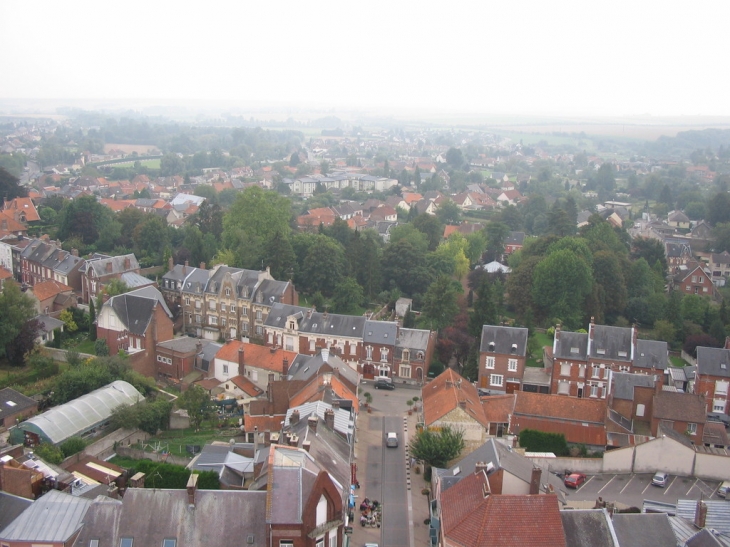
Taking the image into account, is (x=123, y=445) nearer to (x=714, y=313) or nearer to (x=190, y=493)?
(x=190, y=493)

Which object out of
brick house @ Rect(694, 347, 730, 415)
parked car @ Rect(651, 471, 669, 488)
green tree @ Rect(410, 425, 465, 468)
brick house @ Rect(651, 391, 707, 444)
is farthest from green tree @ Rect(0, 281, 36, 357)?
brick house @ Rect(694, 347, 730, 415)

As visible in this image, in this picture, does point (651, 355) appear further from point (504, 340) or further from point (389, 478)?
point (389, 478)

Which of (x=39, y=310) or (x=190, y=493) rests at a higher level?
(x=190, y=493)

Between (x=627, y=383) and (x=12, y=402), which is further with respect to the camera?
(x=627, y=383)

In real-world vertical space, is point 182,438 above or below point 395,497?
below

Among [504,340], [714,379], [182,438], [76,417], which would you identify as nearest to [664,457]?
[714,379]

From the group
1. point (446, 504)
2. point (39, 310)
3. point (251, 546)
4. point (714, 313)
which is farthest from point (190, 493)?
point (714, 313)
